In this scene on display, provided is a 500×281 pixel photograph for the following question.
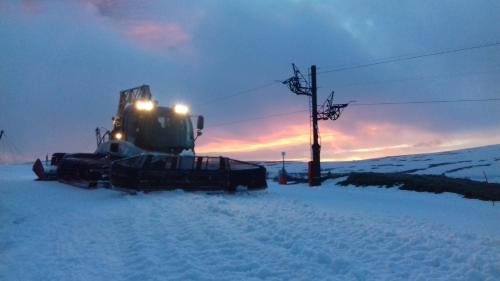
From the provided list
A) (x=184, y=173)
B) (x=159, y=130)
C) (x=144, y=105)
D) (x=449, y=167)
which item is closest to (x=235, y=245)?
(x=184, y=173)

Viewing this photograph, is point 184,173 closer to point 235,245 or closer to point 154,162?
point 154,162

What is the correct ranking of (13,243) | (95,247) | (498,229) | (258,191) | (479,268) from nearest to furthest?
(479,268) → (95,247) → (13,243) → (498,229) → (258,191)

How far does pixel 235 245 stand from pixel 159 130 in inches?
439

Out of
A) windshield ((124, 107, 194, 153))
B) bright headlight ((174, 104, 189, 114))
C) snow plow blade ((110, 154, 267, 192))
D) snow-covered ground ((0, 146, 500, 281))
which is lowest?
snow-covered ground ((0, 146, 500, 281))

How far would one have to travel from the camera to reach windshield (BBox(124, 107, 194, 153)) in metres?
16.5

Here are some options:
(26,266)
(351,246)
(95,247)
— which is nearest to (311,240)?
(351,246)

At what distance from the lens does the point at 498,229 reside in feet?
28.3

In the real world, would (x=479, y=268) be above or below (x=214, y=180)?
below

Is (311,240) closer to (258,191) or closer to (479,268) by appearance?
(479,268)

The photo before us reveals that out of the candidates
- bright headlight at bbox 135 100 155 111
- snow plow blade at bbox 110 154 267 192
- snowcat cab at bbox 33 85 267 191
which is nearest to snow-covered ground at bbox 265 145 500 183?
snow plow blade at bbox 110 154 267 192

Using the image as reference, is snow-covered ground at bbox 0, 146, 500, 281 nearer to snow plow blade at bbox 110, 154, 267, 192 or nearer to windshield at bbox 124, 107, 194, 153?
snow plow blade at bbox 110, 154, 267, 192

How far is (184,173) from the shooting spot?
1393 centimetres

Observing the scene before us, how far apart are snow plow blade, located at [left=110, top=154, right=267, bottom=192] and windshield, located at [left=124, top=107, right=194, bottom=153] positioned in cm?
215

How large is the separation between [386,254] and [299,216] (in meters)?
3.11
